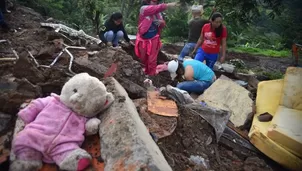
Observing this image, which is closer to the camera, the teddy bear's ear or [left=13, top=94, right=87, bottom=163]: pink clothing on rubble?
[left=13, top=94, right=87, bottom=163]: pink clothing on rubble

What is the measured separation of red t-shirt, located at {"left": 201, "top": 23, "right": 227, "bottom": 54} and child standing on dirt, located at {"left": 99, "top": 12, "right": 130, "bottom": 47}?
6.47 ft

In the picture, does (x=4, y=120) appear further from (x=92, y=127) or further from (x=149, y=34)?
(x=149, y=34)

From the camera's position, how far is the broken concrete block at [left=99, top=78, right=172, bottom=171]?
1.78m

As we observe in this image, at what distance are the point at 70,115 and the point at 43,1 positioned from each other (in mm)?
12615

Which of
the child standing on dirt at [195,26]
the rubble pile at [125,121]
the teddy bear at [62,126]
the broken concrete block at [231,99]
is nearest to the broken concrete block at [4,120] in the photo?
the rubble pile at [125,121]

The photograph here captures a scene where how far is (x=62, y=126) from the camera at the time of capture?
7.41 feet

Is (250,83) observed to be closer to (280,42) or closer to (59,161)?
(59,161)

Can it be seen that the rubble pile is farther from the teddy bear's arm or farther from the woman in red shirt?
the woman in red shirt

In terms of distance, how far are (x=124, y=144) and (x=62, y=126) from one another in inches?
23.4

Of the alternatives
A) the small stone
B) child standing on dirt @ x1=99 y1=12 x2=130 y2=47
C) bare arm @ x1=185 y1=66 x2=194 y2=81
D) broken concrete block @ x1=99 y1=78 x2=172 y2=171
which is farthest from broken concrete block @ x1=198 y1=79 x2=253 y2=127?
child standing on dirt @ x1=99 y1=12 x2=130 y2=47

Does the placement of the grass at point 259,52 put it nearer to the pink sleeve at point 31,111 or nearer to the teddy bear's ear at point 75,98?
the teddy bear's ear at point 75,98

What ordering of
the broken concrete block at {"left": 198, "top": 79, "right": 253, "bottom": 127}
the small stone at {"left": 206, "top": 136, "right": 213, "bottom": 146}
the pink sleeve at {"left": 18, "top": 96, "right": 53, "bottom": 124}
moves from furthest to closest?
the broken concrete block at {"left": 198, "top": 79, "right": 253, "bottom": 127} < the small stone at {"left": 206, "top": 136, "right": 213, "bottom": 146} < the pink sleeve at {"left": 18, "top": 96, "right": 53, "bottom": 124}

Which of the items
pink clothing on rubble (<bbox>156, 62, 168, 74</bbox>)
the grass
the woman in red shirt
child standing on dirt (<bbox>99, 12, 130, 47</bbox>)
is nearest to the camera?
pink clothing on rubble (<bbox>156, 62, 168, 74</bbox>)

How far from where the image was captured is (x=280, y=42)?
18422 mm
